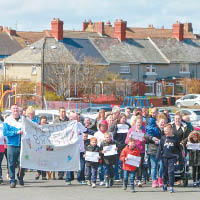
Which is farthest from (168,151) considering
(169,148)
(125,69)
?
(125,69)

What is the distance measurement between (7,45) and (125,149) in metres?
76.3

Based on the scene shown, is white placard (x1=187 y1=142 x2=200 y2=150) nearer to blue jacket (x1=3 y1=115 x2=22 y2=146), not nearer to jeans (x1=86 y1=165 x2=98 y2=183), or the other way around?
jeans (x1=86 y1=165 x2=98 y2=183)

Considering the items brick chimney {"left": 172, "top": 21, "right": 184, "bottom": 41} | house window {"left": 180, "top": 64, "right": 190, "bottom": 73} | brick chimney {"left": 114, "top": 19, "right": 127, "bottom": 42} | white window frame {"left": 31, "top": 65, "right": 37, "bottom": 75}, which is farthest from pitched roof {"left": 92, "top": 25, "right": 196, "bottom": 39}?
white window frame {"left": 31, "top": 65, "right": 37, "bottom": 75}

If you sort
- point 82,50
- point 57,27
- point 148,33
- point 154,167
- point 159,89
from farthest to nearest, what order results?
point 148,33 → point 159,89 → point 82,50 → point 57,27 → point 154,167

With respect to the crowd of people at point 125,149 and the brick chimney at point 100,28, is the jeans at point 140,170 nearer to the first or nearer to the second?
the crowd of people at point 125,149

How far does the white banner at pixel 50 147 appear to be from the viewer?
13.7 metres

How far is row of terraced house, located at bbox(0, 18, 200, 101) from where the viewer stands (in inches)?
2443

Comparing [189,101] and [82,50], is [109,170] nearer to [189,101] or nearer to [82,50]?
[189,101]

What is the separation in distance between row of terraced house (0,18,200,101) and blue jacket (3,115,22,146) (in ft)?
142

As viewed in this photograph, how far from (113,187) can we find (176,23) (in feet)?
217

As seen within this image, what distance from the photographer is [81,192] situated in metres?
13.1

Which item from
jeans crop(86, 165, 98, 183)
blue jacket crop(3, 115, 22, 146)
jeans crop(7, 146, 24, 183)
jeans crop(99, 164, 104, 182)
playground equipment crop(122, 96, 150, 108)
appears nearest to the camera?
blue jacket crop(3, 115, 22, 146)

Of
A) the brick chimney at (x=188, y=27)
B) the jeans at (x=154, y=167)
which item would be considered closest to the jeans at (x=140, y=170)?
the jeans at (x=154, y=167)

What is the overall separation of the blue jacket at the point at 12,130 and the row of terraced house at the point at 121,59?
4339 cm
